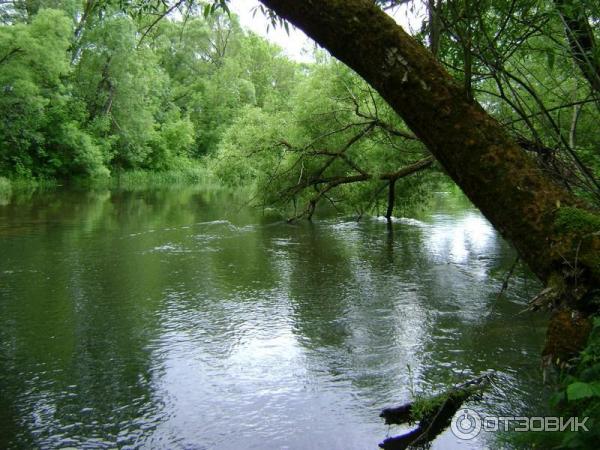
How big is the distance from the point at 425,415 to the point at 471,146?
8.97 ft

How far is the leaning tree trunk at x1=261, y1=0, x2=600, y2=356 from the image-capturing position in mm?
2426

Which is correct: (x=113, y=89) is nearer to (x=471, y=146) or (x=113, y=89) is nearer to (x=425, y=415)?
(x=425, y=415)

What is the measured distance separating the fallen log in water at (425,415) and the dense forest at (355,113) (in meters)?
1.62

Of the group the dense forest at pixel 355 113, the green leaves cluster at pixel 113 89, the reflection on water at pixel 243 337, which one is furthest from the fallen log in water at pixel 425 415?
the green leaves cluster at pixel 113 89

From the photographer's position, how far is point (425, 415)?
4453 mm

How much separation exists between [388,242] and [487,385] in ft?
28.7

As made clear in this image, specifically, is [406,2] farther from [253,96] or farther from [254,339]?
[253,96]

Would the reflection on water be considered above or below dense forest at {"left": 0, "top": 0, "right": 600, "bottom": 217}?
below

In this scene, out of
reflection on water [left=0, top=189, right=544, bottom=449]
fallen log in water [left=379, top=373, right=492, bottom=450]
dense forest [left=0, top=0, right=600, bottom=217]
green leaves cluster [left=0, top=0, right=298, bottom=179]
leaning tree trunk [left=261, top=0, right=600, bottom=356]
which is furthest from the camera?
green leaves cluster [left=0, top=0, right=298, bottom=179]

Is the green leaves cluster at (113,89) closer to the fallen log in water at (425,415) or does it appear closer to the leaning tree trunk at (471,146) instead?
the fallen log in water at (425,415)

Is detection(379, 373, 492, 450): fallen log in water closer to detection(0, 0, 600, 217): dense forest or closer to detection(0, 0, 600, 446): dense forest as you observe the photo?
detection(0, 0, 600, 446): dense forest

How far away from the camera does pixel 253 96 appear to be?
154ft

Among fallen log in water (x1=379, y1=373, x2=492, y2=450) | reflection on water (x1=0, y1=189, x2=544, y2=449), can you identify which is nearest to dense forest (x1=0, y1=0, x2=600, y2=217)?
fallen log in water (x1=379, y1=373, x2=492, y2=450)

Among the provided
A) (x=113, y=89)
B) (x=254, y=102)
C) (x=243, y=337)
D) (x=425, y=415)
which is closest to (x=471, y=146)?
(x=425, y=415)
